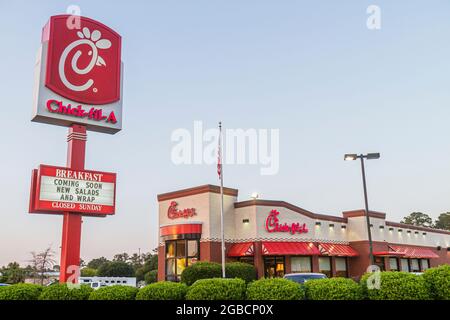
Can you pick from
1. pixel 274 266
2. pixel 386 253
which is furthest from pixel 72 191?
pixel 386 253

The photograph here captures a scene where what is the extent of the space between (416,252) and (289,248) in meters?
20.4

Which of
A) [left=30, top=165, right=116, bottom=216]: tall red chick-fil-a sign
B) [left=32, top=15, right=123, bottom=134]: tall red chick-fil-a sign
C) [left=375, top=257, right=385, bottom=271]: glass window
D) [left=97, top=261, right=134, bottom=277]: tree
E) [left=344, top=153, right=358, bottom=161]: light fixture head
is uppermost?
[left=32, top=15, right=123, bottom=134]: tall red chick-fil-a sign

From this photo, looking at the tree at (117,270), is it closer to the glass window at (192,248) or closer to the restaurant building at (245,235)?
the restaurant building at (245,235)

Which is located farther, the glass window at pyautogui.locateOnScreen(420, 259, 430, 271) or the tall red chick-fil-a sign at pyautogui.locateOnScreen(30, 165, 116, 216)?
the glass window at pyautogui.locateOnScreen(420, 259, 430, 271)

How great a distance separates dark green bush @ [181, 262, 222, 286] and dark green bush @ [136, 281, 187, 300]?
14957 mm

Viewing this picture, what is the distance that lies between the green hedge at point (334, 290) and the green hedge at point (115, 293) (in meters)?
5.09

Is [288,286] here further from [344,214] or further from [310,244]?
[344,214]

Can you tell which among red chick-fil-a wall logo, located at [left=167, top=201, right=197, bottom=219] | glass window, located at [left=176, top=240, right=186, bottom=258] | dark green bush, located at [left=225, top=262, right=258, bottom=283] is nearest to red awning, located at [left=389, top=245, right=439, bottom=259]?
dark green bush, located at [left=225, top=262, right=258, bottom=283]

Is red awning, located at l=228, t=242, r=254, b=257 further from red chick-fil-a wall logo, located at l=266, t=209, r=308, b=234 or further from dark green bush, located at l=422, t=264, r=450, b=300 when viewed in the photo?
dark green bush, located at l=422, t=264, r=450, b=300

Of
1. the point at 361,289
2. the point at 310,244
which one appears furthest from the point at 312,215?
the point at 361,289

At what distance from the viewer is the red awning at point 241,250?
33.2 metres

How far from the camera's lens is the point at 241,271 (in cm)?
3080

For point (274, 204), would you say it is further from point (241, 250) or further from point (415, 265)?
point (415, 265)

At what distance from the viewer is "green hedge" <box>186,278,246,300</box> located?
12.5 m
